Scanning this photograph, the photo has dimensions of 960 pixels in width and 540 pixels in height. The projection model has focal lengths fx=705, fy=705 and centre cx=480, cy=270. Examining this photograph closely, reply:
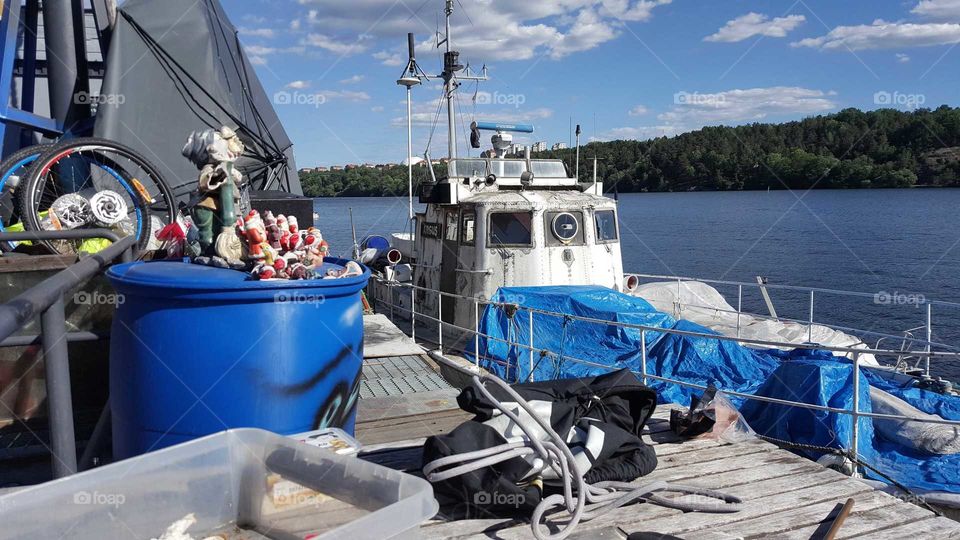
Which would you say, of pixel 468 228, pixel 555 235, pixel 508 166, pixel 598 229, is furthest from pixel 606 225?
pixel 468 228

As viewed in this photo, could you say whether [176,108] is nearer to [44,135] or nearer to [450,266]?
[44,135]

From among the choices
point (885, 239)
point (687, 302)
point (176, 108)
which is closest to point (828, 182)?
point (885, 239)

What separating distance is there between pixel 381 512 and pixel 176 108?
304 inches

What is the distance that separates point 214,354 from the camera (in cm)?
270

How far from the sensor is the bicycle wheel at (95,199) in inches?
192

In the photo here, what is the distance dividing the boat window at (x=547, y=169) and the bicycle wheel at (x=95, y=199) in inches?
283

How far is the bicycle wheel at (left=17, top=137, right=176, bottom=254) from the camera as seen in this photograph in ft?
16.0

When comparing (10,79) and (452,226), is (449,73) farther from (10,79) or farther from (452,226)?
(10,79)

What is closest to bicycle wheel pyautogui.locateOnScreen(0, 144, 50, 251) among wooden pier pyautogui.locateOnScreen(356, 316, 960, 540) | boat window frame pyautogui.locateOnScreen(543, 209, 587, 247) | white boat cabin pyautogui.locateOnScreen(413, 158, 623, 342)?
wooden pier pyautogui.locateOnScreen(356, 316, 960, 540)

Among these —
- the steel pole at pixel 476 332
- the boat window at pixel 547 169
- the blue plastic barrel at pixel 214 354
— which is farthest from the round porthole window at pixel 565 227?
the blue plastic barrel at pixel 214 354

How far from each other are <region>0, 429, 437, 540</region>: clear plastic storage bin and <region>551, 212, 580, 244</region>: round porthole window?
9173mm

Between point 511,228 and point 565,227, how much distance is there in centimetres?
87

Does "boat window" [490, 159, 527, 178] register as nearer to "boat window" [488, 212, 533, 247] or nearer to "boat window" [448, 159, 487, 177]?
"boat window" [448, 159, 487, 177]

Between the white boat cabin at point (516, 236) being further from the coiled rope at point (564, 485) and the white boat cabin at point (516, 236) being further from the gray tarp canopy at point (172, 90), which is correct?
the coiled rope at point (564, 485)
